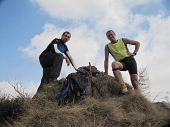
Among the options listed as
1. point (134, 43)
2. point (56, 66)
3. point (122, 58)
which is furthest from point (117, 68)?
point (56, 66)

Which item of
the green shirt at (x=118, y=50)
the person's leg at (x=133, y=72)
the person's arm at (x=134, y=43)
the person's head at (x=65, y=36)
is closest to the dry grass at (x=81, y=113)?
the person's leg at (x=133, y=72)

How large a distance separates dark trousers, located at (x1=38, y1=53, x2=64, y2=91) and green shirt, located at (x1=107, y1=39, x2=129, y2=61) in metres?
1.34

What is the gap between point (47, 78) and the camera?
5227 mm

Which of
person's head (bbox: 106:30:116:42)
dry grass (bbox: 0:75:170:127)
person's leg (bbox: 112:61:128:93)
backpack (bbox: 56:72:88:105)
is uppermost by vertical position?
person's head (bbox: 106:30:116:42)

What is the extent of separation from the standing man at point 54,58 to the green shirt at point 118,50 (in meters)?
1.11

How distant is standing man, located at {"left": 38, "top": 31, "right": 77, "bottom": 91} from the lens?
493 cm

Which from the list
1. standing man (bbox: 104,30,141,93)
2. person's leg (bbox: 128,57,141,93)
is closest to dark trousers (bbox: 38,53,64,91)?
standing man (bbox: 104,30,141,93)

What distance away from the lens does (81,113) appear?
11.9ft

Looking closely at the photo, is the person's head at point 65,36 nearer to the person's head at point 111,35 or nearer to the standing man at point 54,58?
the standing man at point 54,58

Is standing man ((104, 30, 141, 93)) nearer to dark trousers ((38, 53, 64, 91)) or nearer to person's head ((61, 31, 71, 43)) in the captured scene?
person's head ((61, 31, 71, 43))

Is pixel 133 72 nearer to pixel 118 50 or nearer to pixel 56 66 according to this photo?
pixel 118 50

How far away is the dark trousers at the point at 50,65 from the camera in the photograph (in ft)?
16.1

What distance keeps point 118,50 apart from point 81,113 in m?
2.24

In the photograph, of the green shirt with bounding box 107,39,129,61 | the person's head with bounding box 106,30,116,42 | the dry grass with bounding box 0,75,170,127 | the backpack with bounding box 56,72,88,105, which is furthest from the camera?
the person's head with bounding box 106,30,116,42
